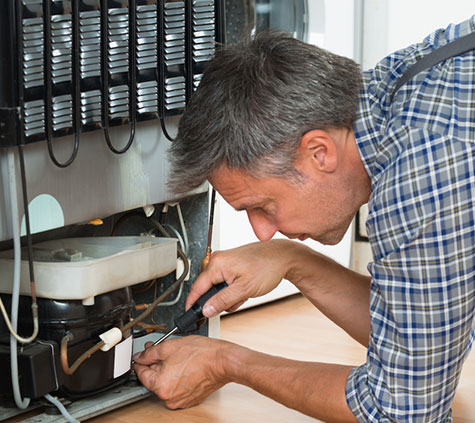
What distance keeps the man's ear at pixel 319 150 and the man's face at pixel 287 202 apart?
28 millimetres

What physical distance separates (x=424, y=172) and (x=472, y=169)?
6 cm

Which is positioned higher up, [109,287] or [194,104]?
[194,104]

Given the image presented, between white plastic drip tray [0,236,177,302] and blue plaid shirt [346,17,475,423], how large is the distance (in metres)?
0.43

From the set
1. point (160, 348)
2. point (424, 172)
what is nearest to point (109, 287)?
point (160, 348)

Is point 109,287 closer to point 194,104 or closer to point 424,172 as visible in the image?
point 194,104

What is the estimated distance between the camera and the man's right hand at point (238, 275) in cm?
140

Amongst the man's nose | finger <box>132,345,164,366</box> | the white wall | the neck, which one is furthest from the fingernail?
the white wall

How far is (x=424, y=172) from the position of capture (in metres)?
0.99

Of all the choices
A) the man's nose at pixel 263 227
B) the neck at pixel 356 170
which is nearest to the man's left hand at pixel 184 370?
the man's nose at pixel 263 227

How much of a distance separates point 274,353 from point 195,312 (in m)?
0.50

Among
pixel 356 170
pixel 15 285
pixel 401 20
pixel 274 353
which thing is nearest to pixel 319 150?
pixel 356 170

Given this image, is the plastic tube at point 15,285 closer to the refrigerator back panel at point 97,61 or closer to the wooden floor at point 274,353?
the refrigerator back panel at point 97,61

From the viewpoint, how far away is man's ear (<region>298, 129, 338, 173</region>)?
3.63ft

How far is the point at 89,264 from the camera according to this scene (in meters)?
1.25
